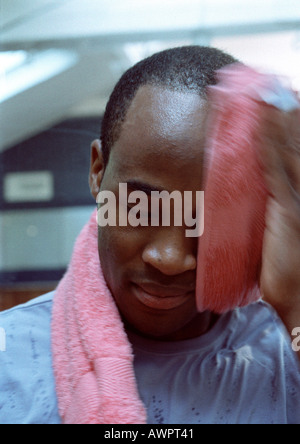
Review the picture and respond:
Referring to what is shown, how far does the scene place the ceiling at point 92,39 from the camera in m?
0.94

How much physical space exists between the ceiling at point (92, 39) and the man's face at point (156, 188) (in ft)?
1.13

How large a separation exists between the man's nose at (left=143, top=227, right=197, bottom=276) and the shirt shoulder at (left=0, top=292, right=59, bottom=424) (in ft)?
0.81

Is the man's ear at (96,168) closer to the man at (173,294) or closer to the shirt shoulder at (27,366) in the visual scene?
the man at (173,294)

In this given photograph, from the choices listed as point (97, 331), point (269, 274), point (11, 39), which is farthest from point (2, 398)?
point (11, 39)

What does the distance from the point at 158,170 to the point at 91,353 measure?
11.2 inches

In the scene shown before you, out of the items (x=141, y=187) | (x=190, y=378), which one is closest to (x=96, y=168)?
(x=141, y=187)

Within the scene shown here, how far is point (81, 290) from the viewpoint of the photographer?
2.31 feet

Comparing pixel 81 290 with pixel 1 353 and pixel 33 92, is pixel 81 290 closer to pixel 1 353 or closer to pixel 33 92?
pixel 1 353

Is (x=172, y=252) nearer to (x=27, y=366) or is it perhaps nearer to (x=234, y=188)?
(x=234, y=188)

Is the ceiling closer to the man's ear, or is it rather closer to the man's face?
the man's ear

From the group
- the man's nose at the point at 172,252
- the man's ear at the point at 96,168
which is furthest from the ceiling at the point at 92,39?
the man's nose at the point at 172,252

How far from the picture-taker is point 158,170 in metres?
0.59

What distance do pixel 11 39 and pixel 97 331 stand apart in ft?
2.18

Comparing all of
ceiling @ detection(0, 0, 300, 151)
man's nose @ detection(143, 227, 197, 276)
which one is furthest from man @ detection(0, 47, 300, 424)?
ceiling @ detection(0, 0, 300, 151)
